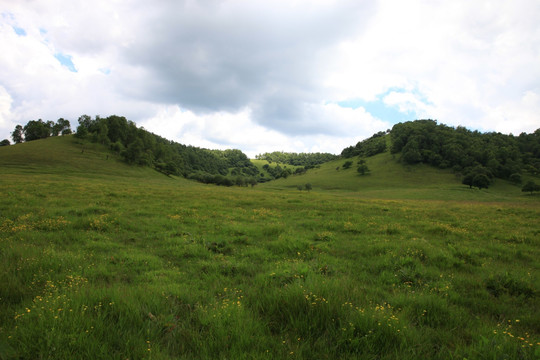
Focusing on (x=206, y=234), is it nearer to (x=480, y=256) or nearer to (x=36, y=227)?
(x=36, y=227)

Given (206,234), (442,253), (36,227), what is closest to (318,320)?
(442,253)

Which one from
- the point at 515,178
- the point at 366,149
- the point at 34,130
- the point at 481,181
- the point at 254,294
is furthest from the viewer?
the point at 366,149

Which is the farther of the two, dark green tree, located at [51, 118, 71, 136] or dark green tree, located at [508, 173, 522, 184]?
dark green tree, located at [51, 118, 71, 136]

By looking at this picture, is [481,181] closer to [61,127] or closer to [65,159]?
[65,159]

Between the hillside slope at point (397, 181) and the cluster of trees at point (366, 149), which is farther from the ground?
the cluster of trees at point (366, 149)

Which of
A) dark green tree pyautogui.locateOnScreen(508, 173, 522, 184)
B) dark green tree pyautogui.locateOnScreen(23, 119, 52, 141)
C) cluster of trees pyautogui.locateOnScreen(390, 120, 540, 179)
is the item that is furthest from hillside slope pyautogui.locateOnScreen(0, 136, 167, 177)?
dark green tree pyautogui.locateOnScreen(508, 173, 522, 184)

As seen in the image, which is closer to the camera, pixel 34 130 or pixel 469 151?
pixel 34 130

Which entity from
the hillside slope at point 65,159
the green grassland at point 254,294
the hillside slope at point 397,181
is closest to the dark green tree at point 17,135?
the hillside slope at point 65,159

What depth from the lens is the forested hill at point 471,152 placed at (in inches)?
4368

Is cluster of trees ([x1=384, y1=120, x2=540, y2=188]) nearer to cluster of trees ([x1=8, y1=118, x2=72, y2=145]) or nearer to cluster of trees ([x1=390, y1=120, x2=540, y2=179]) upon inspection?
cluster of trees ([x1=390, y1=120, x2=540, y2=179])

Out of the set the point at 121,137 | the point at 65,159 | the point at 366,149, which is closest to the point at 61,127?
the point at 121,137

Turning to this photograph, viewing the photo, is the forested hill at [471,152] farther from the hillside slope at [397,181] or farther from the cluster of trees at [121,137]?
the cluster of trees at [121,137]

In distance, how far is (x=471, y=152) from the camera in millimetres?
125375

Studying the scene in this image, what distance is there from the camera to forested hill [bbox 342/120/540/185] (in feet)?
364
